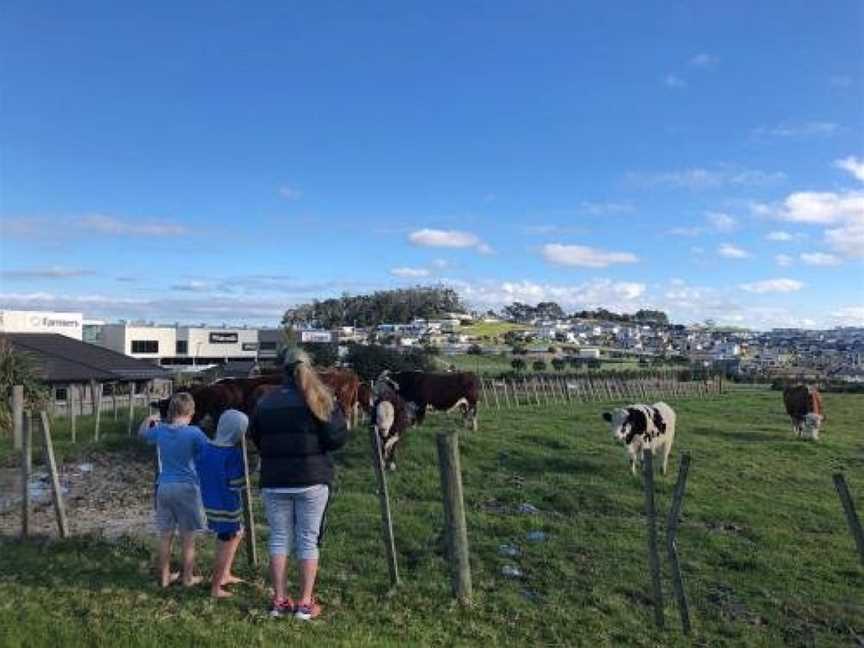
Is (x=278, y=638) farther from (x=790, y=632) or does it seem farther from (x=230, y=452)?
(x=790, y=632)

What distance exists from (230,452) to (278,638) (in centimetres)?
168

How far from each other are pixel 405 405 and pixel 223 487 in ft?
37.3

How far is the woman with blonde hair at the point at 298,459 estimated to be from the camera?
6.44 meters

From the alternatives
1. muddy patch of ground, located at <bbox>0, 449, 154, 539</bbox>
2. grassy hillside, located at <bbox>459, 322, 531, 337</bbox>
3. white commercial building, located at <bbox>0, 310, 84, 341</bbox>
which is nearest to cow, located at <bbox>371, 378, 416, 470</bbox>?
muddy patch of ground, located at <bbox>0, 449, 154, 539</bbox>

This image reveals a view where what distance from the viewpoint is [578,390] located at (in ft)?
142

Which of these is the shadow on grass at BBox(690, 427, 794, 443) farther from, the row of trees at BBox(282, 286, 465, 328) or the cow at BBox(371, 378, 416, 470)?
the row of trees at BBox(282, 286, 465, 328)

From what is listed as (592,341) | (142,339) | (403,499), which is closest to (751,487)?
(403,499)

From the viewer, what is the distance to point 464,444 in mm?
16844

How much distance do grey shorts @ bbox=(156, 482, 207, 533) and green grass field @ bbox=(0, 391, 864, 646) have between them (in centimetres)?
57

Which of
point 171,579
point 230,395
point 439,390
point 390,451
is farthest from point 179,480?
point 439,390

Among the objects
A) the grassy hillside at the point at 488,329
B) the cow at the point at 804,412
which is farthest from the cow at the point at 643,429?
the grassy hillside at the point at 488,329

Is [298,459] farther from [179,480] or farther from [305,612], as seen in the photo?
[179,480]

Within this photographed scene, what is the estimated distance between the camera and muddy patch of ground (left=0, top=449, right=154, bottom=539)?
35.0 feet

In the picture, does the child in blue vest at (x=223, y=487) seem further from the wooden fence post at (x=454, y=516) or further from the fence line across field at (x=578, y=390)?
the fence line across field at (x=578, y=390)
